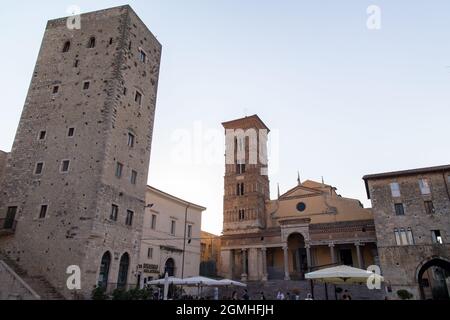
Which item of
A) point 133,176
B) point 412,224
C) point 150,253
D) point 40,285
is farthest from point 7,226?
point 412,224

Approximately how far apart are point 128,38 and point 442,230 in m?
30.5

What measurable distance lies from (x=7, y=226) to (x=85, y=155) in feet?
22.5

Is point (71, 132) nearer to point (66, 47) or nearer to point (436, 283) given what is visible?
point (66, 47)

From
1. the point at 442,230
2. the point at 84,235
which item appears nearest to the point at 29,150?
the point at 84,235

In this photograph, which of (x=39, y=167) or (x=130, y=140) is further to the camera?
A: (x=130, y=140)

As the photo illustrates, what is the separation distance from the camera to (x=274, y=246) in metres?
39.5

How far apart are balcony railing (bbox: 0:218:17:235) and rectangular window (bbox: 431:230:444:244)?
106 ft

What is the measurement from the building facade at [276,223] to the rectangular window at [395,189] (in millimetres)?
6042

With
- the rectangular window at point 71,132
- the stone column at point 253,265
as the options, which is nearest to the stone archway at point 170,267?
the stone column at point 253,265

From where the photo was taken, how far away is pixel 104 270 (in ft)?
67.0

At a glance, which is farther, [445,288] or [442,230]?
[445,288]

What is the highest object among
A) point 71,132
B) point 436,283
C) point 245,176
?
point 245,176
